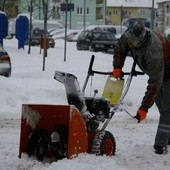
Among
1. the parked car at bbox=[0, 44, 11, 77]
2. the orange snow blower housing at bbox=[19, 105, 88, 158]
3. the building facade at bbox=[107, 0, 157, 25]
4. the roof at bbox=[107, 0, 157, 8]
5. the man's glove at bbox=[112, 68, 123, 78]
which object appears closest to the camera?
the orange snow blower housing at bbox=[19, 105, 88, 158]

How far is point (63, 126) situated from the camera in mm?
6078

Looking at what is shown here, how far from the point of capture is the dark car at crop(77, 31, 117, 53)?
30.5m

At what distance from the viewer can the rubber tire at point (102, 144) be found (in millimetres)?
6012

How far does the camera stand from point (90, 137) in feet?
20.1

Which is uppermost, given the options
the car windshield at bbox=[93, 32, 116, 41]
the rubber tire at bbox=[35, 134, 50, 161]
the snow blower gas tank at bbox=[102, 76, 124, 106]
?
the snow blower gas tank at bbox=[102, 76, 124, 106]

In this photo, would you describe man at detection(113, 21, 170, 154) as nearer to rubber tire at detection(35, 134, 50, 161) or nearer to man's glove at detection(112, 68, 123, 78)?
man's glove at detection(112, 68, 123, 78)

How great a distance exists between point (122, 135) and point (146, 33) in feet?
7.57

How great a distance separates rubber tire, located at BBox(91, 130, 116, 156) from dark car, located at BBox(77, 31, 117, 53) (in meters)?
24.2

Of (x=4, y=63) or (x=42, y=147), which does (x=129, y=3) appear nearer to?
(x=4, y=63)

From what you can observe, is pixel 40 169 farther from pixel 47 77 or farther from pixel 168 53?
pixel 47 77

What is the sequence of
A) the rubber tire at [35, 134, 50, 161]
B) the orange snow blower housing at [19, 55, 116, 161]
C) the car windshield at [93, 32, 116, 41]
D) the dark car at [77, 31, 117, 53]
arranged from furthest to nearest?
the car windshield at [93, 32, 116, 41]
the dark car at [77, 31, 117, 53]
the rubber tire at [35, 134, 50, 161]
the orange snow blower housing at [19, 55, 116, 161]

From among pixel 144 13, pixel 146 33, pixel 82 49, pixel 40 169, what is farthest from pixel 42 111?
pixel 144 13

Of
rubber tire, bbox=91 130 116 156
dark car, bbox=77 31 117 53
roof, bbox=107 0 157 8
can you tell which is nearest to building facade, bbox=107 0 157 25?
roof, bbox=107 0 157 8

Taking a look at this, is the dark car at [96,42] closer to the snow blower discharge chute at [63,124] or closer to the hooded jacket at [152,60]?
the hooded jacket at [152,60]
